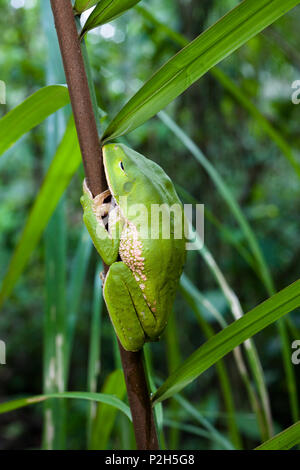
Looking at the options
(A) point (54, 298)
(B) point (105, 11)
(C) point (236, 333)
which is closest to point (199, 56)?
(B) point (105, 11)

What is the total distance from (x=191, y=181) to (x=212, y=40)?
130 centimetres

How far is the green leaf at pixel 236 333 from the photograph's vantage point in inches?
11.2

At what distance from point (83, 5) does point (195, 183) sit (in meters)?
1.27

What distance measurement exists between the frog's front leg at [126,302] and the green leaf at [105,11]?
0.20m

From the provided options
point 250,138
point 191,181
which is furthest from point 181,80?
point 250,138

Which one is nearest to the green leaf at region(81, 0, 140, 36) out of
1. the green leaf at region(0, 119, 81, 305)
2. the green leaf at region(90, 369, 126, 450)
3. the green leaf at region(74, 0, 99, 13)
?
the green leaf at region(74, 0, 99, 13)

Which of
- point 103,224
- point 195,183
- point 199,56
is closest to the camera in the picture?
point 199,56

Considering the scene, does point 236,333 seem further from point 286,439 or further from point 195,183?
point 195,183

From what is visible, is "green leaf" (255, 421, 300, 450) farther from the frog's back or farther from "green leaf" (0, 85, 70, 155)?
"green leaf" (0, 85, 70, 155)

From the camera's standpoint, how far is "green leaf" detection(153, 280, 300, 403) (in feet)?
0.94

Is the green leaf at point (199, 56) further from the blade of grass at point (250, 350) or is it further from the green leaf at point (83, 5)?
the blade of grass at point (250, 350)

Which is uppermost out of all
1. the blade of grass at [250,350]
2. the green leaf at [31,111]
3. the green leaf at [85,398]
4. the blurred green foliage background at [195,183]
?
the blurred green foliage background at [195,183]

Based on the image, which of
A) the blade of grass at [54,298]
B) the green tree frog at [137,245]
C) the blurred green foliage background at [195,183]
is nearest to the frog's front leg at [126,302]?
the green tree frog at [137,245]

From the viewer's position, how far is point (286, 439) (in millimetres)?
303
